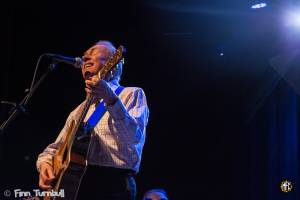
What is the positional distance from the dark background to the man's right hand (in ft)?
8.89

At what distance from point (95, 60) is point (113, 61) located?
349mm

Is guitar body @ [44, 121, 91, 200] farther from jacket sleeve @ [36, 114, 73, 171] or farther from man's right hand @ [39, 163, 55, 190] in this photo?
jacket sleeve @ [36, 114, 73, 171]

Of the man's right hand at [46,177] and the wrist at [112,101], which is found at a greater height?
the wrist at [112,101]

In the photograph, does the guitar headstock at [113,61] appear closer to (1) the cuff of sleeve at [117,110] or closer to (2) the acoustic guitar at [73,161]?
(2) the acoustic guitar at [73,161]

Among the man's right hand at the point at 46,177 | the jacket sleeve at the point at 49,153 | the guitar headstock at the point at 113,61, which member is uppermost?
the guitar headstock at the point at 113,61

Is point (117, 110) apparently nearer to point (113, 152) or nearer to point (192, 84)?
point (113, 152)

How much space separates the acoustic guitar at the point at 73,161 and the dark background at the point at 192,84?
113 inches

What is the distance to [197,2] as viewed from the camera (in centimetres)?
538

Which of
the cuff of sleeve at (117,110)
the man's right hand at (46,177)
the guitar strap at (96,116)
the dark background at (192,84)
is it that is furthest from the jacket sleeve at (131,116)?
the dark background at (192,84)

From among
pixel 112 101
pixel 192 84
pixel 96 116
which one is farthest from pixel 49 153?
pixel 192 84

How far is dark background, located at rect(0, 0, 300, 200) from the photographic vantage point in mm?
5379

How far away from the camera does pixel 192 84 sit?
20.5ft

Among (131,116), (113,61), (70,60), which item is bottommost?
(131,116)

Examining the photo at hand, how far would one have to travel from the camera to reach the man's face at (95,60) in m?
2.74
